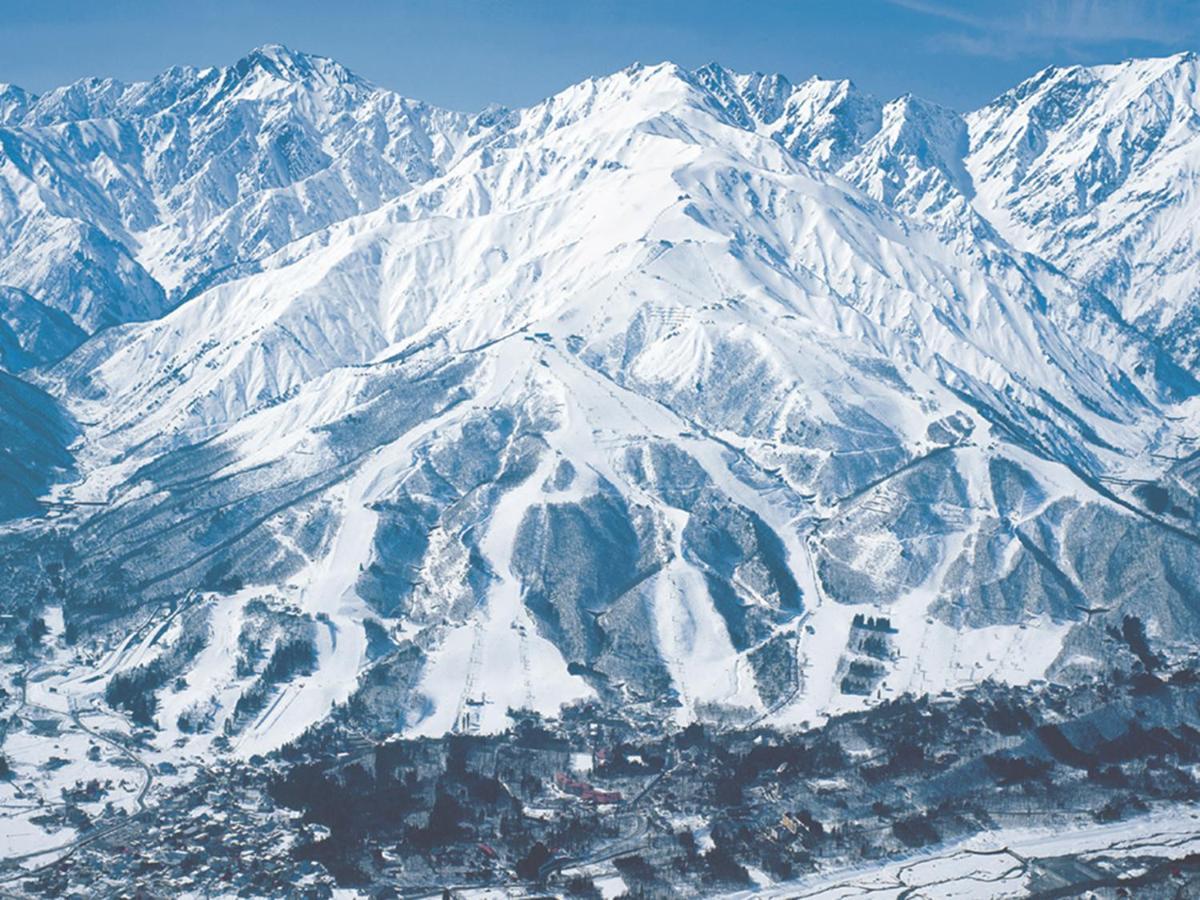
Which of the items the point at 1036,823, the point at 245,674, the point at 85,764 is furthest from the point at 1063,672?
the point at 85,764

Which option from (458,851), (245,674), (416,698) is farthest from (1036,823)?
(245,674)

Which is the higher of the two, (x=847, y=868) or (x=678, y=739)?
(x=678, y=739)

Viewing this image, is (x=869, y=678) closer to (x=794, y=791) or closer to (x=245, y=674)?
(x=794, y=791)

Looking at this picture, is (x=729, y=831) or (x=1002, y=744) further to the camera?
(x=1002, y=744)

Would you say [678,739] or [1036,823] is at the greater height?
[678,739]

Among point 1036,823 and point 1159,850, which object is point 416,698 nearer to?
point 1036,823

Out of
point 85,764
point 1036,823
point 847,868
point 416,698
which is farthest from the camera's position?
point 416,698

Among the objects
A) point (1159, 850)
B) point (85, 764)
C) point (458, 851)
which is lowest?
point (1159, 850)

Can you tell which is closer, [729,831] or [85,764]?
[729,831]

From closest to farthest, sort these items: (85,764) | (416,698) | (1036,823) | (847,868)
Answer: (847,868)
(1036,823)
(85,764)
(416,698)
